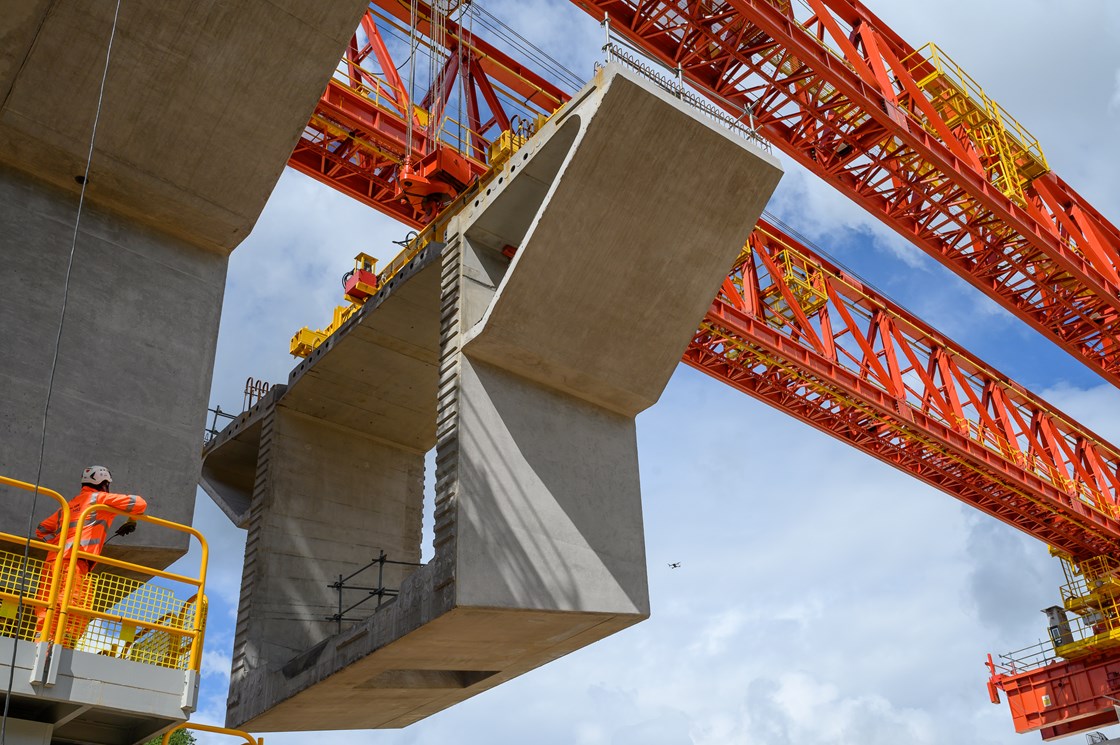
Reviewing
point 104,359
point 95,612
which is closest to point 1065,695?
point 104,359

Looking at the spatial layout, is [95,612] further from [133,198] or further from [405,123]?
[405,123]

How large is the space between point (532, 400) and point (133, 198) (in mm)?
6078

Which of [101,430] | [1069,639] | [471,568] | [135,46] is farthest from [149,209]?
[1069,639]

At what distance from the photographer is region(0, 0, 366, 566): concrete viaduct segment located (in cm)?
1238

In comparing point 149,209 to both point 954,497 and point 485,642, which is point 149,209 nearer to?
point 485,642

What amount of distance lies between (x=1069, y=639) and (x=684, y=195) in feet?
83.6

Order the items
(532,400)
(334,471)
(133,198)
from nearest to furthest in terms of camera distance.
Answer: (133,198)
(532,400)
(334,471)

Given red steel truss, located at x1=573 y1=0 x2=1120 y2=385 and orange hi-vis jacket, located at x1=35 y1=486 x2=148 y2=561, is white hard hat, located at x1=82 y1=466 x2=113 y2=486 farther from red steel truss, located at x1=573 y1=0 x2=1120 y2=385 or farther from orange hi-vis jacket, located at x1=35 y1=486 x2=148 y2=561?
red steel truss, located at x1=573 y1=0 x2=1120 y2=385

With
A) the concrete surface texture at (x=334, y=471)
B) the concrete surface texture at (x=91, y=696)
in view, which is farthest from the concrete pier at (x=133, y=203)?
the concrete surface texture at (x=334, y=471)

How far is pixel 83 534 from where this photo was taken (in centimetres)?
899

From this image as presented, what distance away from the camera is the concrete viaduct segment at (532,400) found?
1468 cm

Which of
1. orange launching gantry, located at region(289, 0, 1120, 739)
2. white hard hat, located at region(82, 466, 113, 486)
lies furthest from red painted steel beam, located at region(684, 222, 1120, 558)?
white hard hat, located at region(82, 466, 113, 486)

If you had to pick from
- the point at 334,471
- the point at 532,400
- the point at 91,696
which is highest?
the point at 334,471

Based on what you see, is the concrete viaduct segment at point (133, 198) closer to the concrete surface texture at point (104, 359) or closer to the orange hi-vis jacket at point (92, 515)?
the concrete surface texture at point (104, 359)
